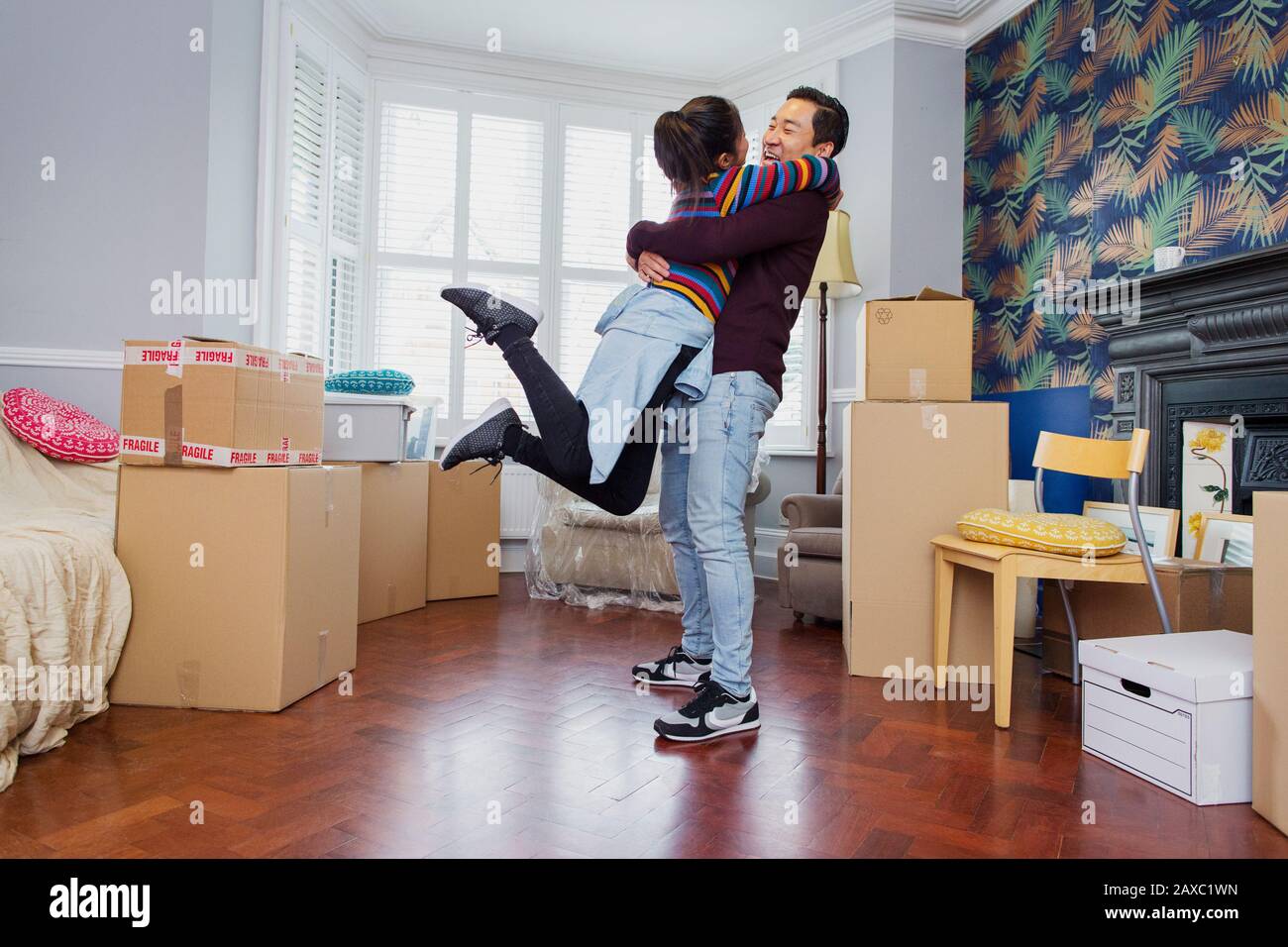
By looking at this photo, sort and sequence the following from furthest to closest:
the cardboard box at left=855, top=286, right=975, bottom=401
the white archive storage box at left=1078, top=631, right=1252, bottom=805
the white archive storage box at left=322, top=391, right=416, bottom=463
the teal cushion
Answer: the teal cushion → the white archive storage box at left=322, top=391, right=416, bottom=463 → the cardboard box at left=855, top=286, right=975, bottom=401 → the white archive storage box at left=1078, top=631, right=1252, bottom=805

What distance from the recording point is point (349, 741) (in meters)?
1.78

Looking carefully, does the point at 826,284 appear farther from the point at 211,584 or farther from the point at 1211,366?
the point at 211,584

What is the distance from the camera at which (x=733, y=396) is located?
1827mm

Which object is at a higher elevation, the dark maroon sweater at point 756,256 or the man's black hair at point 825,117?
the man's black hair at point 825,117

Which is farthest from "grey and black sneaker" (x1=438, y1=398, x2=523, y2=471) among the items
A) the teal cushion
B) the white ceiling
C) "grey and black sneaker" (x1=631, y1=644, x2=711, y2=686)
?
the white ceiling

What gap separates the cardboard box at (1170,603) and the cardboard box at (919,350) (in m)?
0.69

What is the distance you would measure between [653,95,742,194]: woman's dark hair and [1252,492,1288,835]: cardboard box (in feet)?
4.14

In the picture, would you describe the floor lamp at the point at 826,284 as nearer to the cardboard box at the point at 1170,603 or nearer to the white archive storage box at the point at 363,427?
the cardboard box at the point at 1170,603

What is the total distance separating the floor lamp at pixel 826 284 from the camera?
3844mm

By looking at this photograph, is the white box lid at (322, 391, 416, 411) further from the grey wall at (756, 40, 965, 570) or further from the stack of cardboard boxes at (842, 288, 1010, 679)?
the grey wall at (756, 40, 965, 570)

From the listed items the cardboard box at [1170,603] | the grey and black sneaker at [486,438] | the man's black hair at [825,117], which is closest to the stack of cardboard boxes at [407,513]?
the grey and black sneaker at [486,438]

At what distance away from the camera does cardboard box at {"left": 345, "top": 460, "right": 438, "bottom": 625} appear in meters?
3.04

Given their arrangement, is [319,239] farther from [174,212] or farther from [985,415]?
[985,415]
